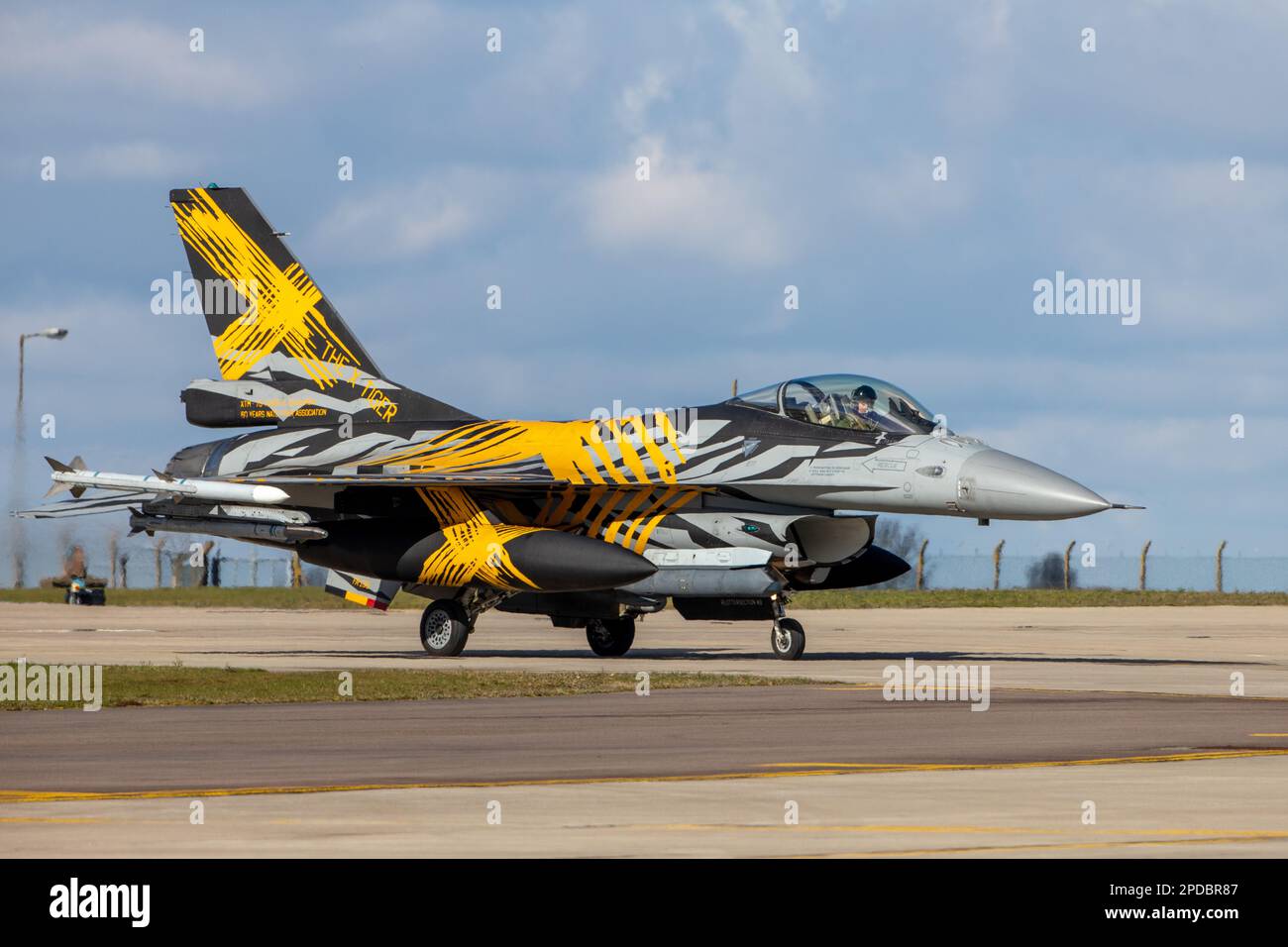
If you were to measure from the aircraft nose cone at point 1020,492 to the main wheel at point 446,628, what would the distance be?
319 inches

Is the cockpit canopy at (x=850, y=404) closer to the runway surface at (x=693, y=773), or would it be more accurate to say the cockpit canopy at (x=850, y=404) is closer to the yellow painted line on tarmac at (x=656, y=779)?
the runway surface at (x=693, y=773)

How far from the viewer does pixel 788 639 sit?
27922 mm

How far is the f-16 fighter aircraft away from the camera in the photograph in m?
26.7

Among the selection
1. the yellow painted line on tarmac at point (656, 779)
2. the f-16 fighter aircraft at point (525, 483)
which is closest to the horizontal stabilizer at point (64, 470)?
the f-16 fighter aircraft at point (525, 483)

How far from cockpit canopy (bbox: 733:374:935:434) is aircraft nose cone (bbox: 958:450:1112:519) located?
123 centimetres

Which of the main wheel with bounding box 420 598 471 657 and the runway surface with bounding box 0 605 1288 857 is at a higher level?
the main wheel with bounding box 420 598 471 657

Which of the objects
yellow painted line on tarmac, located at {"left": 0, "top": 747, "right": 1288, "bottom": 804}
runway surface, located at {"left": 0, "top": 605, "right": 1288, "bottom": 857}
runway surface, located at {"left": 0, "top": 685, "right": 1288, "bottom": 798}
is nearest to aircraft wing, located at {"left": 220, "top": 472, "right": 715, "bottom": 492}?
runway surface, located at {"left": 0, "top": 605, "right": 1288, "bottom": 857}

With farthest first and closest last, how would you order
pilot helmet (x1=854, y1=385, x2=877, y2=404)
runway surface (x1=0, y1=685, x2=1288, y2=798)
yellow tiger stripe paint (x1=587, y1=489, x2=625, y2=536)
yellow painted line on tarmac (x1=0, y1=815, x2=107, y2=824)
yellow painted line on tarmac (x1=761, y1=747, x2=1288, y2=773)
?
yellow tiger stripe paint (x1=587, y1=489, x2=625, y2=536)
pilot helmet (x1=854, y1=385, x2=877, y2=404)
yellow painted line on tarmac (x1=761, y1=747, x2=1288, y2=773)
runway surface (x1=0, y1=685, x2=1288, y2=798)
yellow painted line on tarmac (x1=0, y1=815, x2=107, y2=824)

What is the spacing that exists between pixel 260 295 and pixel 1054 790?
22595 mm

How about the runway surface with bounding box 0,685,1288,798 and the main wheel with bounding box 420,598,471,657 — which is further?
the main wheel with bounding box 420,598,471,657

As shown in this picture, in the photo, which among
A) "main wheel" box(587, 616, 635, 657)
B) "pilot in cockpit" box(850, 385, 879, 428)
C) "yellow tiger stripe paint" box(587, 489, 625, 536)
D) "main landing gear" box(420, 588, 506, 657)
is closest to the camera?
"pilot in cockpit" box(850, 385, 879, 428)

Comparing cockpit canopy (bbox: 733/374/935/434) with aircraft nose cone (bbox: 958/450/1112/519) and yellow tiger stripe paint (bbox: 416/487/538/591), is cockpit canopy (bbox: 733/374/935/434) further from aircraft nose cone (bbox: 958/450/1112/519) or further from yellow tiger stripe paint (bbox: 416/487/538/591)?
yellow tiger stripe paint (bbox: 416/487/538/591)

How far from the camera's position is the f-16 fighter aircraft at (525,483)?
26703 millimetres

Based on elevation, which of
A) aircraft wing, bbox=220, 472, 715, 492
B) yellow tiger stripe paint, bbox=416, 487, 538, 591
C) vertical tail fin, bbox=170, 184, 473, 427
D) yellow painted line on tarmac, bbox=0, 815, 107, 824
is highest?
vertical tail fin, bbox=170, 184, 473, 427
